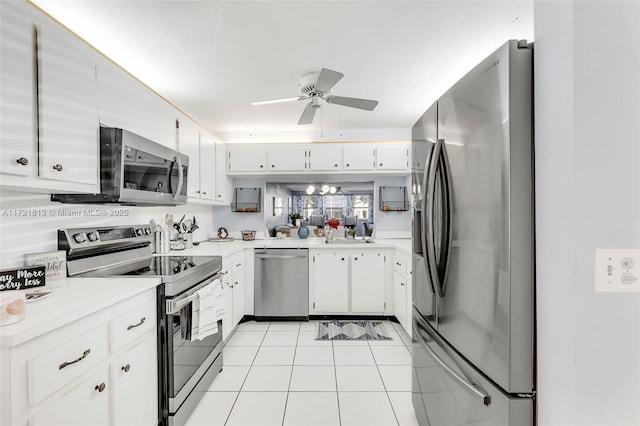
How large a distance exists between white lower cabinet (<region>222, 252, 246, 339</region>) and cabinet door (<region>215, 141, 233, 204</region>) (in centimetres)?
82

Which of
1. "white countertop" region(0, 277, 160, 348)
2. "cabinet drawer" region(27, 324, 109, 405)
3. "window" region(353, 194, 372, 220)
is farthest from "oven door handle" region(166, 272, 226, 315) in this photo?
"window" region(353, 194, 372, 220)

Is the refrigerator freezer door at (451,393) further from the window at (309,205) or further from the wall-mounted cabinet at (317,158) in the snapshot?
the window at (309,205)

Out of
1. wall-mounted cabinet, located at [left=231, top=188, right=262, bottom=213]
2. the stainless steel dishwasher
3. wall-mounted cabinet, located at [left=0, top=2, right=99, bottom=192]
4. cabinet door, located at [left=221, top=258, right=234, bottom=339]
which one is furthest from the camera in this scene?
wall-mounted cabinet, located at [left=231, top=188, right=262, bottom=213]

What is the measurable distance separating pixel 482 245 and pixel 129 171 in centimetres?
191

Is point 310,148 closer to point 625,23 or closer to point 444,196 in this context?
point 444,196

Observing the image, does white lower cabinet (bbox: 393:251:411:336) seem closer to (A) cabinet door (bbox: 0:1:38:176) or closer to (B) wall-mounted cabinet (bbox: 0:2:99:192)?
(B) wall-mounted cabinet (bbox: 0:2:99:192)

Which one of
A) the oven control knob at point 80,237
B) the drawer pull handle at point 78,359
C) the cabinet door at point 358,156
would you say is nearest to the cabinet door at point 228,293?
the oven control knob at point 80,237

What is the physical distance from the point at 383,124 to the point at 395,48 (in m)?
1.73

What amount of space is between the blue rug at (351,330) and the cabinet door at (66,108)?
96.8 inches

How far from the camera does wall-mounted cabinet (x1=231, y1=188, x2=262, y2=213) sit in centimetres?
411

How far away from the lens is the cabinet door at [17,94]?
3.79 feet

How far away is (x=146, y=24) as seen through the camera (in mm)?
1814

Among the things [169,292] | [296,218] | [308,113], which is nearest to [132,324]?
[169,292]

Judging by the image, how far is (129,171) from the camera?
1.80 m
